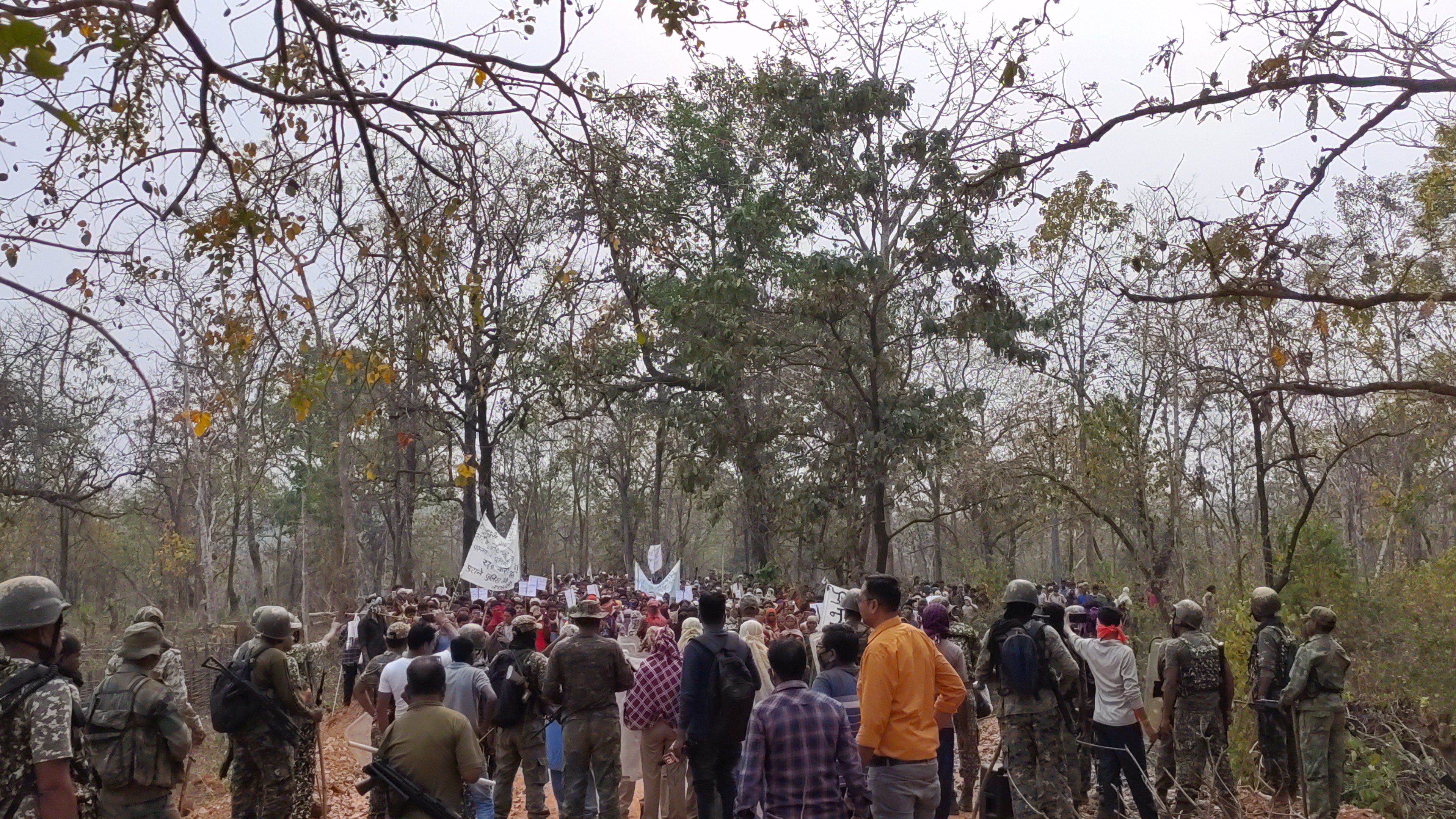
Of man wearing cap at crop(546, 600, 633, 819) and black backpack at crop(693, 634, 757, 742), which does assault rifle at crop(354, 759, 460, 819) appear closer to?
black backpack at crop(693, 634, 757, 742)

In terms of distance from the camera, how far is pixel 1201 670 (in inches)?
352

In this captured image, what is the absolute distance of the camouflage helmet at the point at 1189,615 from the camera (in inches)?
352

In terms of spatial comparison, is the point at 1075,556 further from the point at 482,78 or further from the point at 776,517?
the point at 482,78

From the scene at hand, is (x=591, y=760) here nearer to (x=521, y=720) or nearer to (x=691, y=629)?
(x=521, y=720)

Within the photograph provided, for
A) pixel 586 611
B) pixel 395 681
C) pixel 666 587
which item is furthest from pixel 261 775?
pixel 666 587

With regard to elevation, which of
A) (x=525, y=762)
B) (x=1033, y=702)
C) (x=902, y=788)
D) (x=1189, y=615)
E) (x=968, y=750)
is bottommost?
(x=968, y=750)

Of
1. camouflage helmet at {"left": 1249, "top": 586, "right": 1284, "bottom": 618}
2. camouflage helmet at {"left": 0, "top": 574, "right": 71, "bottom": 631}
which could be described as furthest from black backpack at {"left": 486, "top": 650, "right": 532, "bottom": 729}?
camouflage helmet at {"left": 1249, "top": 586, "right": 1284, "bottom": 618}

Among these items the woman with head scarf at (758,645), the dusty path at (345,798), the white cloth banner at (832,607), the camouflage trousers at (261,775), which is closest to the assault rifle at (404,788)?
the camouflage trousers at (261,775)

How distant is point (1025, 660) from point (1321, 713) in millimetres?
2418

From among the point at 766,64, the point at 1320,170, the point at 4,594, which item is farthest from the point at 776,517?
the point at 4,594

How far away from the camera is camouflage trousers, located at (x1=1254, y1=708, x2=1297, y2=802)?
9492mm

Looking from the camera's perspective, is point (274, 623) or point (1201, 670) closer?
point (274, 623)

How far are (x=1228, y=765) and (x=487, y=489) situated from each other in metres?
21.6

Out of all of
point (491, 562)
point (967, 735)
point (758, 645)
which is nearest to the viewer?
point (758, 645)
